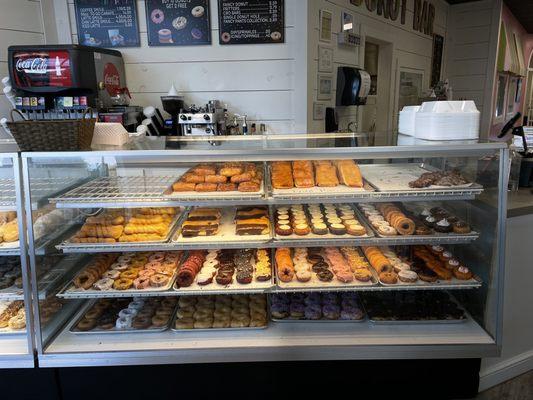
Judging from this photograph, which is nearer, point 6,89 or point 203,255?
point 203,255

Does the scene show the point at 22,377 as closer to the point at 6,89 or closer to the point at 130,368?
the point at 130,368

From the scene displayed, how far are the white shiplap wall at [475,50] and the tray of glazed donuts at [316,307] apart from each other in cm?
616

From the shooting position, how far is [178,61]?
14.8ft

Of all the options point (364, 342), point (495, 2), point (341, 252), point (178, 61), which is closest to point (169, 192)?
point (341, 252)

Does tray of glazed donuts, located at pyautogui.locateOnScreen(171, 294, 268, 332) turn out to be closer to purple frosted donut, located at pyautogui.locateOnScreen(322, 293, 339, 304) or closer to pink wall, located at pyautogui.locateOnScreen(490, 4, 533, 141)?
purple frosted donut, located at pyautogui.locateOnScreen(322, 293, 339, 304)

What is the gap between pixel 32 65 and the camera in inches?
138

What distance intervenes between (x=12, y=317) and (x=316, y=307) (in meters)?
1.66

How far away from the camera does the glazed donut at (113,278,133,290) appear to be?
6.73 feet

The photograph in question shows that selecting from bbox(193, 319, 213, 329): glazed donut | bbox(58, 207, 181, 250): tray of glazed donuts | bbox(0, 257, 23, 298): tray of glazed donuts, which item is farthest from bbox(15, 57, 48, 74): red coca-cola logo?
bbox(193, 319, 213, 329): glazed donut

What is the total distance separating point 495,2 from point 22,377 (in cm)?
843

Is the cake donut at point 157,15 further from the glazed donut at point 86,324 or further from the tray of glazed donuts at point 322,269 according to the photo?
the glazed donut at point 86,324

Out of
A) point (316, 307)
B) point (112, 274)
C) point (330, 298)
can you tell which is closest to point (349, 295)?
point (330, 298)

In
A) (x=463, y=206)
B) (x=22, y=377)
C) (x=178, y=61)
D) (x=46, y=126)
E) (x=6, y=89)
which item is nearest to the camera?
(x=46, y=126)

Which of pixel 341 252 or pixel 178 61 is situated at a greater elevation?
pixel 178 61
